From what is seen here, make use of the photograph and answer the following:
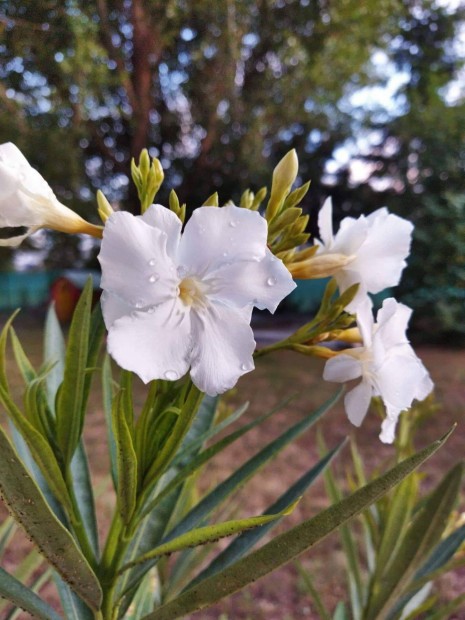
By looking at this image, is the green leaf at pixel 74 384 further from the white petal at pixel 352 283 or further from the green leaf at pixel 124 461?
the white petal at pixel 352 283

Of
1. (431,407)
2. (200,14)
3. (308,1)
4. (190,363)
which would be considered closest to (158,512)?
(190,363)

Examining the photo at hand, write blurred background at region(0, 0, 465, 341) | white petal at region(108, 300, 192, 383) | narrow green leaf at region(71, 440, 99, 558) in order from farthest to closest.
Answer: blurred background at region(0, 0, 465, 341) → narrow green leaf at region(71, 440, 99, 558) → white petal at region(108, 300, 192, 383)

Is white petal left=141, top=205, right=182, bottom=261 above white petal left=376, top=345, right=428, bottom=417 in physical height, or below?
above

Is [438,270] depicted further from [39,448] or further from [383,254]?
[39,448]

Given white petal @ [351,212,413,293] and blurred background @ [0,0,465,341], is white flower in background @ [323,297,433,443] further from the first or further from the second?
blurred background @ [0,0,465,341]

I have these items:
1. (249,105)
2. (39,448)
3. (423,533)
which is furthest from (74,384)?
(249,105)

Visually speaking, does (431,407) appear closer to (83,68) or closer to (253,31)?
(83,68)

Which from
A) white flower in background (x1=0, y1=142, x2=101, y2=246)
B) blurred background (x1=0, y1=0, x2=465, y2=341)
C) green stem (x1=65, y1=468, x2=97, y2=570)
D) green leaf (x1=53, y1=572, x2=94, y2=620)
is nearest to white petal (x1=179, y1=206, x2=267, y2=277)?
white flower in background (x1=0, y1=142, x2=101, y2=246)

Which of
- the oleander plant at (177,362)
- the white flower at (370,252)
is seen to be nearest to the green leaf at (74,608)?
the oleander plant at (177,362)
